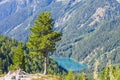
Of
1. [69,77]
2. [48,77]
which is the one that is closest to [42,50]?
[48,77]

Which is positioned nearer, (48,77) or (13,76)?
(13,76)

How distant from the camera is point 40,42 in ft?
282

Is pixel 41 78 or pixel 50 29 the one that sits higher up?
pixel 50 29

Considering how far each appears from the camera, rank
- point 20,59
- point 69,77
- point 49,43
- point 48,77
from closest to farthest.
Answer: point 48,77 → point 49,43 → point 20,59 → point 69,77

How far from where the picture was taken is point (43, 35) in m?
86.3

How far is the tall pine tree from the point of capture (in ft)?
279

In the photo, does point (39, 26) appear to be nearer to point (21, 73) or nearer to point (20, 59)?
point (21, 73)

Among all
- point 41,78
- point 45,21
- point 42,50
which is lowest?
point 41,78

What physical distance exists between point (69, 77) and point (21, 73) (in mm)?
70213

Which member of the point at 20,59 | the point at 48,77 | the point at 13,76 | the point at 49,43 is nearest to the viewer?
the point at 13,76

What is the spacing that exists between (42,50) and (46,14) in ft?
27.1

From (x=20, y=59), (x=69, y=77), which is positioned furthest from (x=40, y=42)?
(x=69, y=77)

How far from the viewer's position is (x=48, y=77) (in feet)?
244

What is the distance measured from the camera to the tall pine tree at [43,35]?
85000mm
